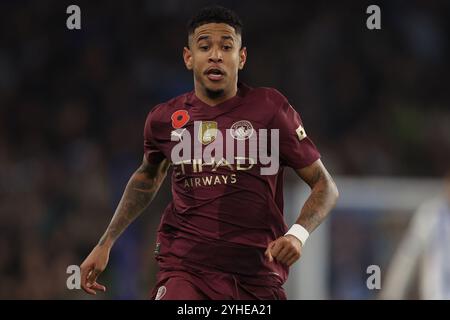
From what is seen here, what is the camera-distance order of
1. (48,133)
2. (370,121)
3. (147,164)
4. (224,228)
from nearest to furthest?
(224,228) → (147,164) → (48,133) → (370,121)

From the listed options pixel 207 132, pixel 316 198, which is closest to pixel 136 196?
pixel 207 132

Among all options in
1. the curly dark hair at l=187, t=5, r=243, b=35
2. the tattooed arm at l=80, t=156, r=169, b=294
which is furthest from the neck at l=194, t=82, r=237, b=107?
the tattooed arm at l=80, t=156, r=169, b=294

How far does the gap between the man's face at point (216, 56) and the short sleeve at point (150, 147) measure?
1.28ft

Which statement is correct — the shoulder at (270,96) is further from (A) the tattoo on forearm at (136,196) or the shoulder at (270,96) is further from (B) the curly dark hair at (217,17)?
(A) the tattoo on forearm at (136,196)

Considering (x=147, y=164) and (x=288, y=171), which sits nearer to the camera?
(x=147, y=164)

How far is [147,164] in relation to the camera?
19.5 ft

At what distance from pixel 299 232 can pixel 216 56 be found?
3.15ft

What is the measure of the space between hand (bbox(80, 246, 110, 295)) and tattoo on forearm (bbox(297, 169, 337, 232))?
41.9 inches

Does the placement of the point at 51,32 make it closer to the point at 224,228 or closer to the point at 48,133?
the point at 48,133

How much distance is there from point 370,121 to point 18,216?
4017 millimetres

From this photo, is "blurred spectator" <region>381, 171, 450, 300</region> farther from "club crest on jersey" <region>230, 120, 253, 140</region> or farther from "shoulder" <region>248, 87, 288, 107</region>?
"club crest on jersey" <region>230, 120, 253, 140</region>

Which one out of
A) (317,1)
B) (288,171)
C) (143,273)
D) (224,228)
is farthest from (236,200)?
(317,1)

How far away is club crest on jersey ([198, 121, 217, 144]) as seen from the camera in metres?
5.50

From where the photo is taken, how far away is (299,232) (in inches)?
205
